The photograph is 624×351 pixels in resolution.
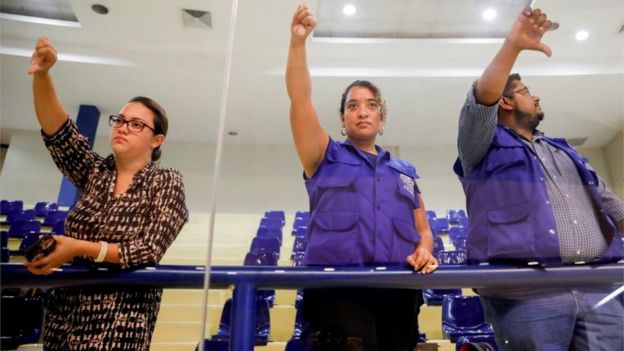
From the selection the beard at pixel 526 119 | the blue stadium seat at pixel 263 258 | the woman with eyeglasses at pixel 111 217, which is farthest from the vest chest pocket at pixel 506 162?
the blue stadium seat at pixel 263 258

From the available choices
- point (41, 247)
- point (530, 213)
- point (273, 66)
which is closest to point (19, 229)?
point (273, 66)

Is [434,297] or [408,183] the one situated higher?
[408,183]

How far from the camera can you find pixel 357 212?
0.85 m

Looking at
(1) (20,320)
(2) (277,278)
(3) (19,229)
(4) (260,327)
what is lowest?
(4) (260,327)

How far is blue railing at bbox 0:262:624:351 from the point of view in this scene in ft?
1.92

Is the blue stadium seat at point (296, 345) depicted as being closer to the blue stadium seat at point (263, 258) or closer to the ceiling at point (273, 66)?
the ceiling at point (273, 66)

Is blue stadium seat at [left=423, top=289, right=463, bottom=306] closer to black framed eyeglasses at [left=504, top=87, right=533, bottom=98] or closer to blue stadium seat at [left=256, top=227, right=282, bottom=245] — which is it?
black framed eyeglasses at [left=504, top=87, right=533, bottom=98]

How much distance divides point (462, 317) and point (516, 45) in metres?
1.46

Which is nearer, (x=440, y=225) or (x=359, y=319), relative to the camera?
(x=359, y=319)

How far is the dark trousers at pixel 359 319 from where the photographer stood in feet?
2.30

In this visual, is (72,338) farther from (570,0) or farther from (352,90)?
(570,0)

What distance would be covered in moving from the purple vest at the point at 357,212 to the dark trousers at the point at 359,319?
3.4 inches

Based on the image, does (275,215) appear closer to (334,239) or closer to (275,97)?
(275,97)

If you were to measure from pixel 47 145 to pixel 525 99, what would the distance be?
1104mm
